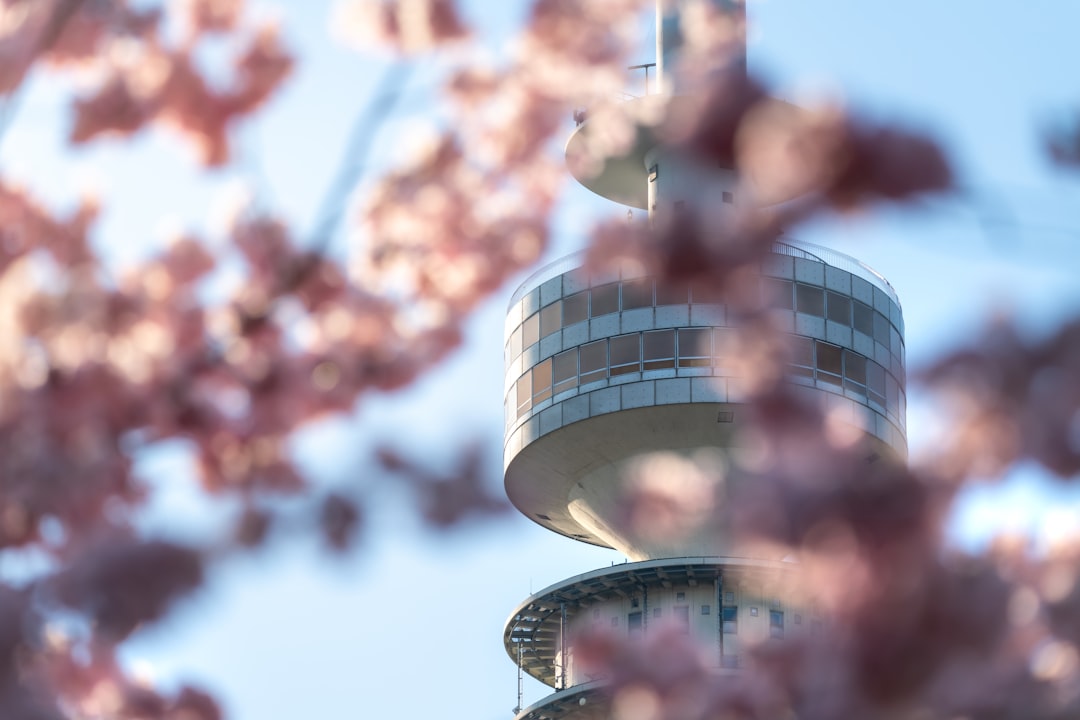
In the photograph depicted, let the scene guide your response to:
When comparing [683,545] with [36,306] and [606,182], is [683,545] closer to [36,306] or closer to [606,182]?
[606,182]

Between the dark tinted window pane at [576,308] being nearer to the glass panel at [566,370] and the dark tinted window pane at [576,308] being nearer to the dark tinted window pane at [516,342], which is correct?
the glass panel at [566,370]

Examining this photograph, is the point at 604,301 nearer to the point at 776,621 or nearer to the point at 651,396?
the point at 651,396

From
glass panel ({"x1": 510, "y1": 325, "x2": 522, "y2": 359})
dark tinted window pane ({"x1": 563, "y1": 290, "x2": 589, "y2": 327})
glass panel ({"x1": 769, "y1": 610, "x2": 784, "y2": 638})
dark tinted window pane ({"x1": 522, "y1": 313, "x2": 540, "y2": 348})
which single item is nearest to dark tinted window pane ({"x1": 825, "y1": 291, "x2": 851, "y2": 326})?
dark tinted window pane ({"x1": 563, "y1": 290, "x2": 589, "y2": 327})

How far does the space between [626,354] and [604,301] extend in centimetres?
176

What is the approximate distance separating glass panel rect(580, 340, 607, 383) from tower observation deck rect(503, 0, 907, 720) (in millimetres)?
41

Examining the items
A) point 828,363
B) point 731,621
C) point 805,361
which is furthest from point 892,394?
point 731,621

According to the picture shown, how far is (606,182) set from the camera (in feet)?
170

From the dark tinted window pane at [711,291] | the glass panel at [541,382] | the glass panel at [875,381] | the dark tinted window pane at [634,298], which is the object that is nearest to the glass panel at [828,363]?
the glass panel at [875,381]

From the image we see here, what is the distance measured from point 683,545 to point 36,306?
43.3 m

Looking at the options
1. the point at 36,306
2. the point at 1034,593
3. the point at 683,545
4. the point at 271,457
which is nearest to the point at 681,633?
the point at 1034,593

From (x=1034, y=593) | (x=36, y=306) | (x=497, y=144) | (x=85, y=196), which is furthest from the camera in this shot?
(x=497, y=144)

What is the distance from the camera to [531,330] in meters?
51.2

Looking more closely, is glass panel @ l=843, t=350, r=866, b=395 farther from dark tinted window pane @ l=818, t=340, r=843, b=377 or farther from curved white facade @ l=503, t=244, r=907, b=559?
dark tinted window pane @ l=818, t=340, r=843, b=377

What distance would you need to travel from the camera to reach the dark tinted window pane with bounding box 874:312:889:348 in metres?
50.3
